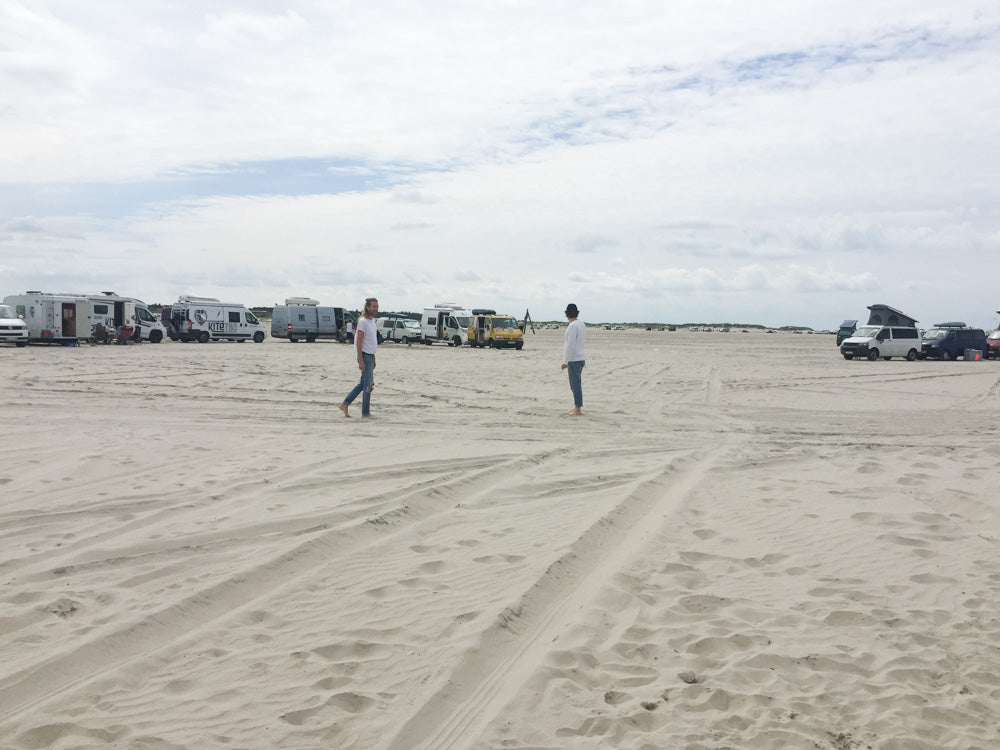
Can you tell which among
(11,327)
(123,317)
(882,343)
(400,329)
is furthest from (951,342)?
(11,327)

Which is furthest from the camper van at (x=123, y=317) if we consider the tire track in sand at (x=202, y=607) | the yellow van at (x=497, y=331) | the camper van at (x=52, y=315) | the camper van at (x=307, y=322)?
the tire track in sand at (x=202, y=607)

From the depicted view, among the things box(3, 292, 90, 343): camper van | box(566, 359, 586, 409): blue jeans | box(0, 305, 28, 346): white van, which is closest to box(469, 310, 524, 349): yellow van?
box(3, 292, 90, 343): camper van

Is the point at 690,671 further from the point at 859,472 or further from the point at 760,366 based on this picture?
the point at 760,366

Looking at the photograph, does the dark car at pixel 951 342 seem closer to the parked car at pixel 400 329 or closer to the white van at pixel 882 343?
the white van at pixel 882 343

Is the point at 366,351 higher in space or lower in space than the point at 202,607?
higher

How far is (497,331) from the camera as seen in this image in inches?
1539

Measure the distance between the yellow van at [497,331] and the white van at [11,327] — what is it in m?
19.0

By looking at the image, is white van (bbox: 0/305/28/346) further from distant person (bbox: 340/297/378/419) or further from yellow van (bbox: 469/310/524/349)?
distant person (bbox: 340/297/378/419)

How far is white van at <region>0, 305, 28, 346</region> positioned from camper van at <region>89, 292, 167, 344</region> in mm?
3546

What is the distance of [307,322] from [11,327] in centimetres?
1514

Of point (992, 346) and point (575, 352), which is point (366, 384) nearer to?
point (575, 352)

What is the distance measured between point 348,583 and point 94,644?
1.33 metres

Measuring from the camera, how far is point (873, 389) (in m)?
18.9

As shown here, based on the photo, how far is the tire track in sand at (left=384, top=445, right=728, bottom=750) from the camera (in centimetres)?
312
